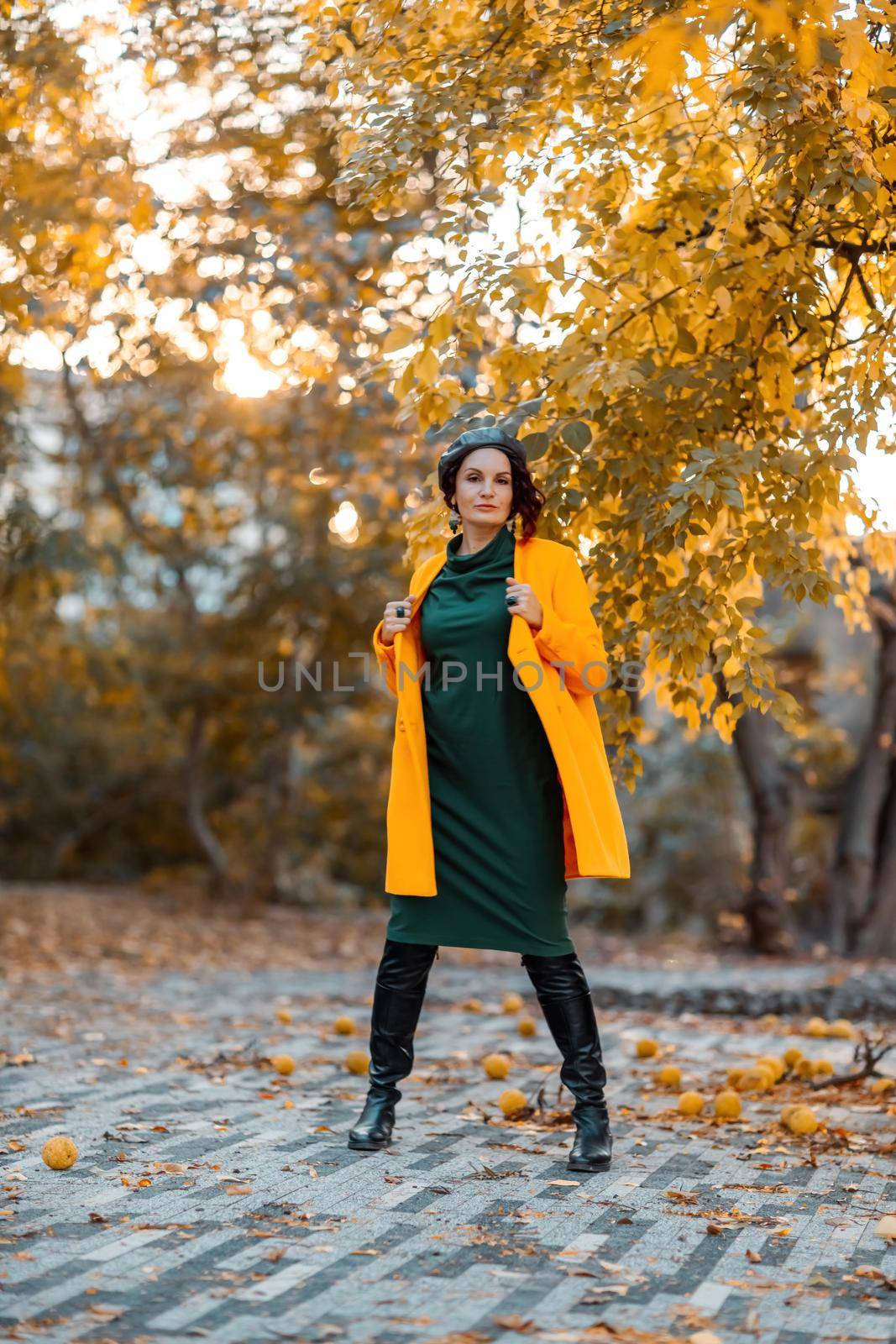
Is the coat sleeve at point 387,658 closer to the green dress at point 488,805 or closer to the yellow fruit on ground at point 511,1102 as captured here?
the green dress at point 488,805

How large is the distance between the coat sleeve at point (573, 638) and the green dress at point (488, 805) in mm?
127

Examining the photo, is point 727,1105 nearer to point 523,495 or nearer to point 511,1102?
point 511,1102

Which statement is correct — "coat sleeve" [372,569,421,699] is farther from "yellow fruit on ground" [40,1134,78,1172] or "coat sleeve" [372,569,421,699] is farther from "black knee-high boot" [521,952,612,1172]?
"yellow fruit on ground" [40,1134,78,1172]

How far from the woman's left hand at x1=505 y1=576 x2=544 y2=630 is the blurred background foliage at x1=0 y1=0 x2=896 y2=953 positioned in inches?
15.5

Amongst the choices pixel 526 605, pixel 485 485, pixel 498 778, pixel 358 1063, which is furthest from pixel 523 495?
pixel 358 1063

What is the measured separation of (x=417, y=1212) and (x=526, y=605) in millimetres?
1501

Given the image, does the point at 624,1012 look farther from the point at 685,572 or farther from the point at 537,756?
the point at 537,756

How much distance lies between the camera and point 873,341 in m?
3.34

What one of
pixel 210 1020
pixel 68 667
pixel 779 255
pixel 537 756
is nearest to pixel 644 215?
pixel 779 255

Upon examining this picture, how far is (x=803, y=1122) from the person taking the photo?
12.8ft

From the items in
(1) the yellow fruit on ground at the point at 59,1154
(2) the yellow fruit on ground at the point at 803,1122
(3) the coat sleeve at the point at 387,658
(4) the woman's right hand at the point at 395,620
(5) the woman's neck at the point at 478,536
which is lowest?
(2) the yellow fruit on ground at the point at 803,1122

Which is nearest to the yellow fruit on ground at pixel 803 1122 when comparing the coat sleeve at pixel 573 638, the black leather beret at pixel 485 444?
the coat sleeve at pixel 573 638

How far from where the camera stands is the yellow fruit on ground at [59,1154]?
3283 mm

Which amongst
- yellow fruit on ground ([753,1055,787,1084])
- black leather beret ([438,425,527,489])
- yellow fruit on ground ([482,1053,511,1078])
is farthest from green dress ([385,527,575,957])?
yellow fruit on ground ([753,1055,787,1084])
